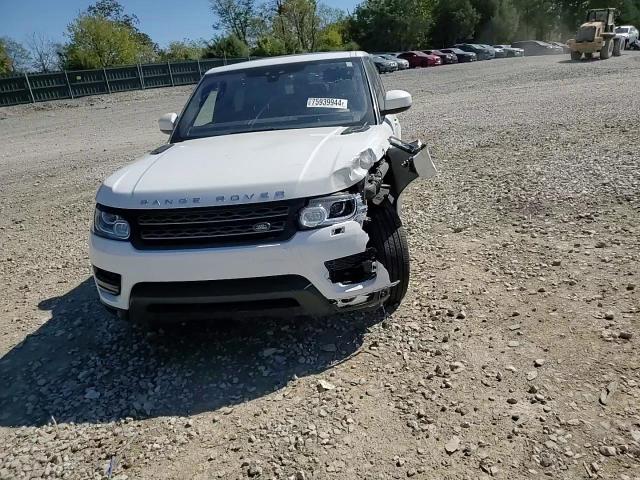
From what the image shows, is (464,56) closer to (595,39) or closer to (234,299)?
(595,39)

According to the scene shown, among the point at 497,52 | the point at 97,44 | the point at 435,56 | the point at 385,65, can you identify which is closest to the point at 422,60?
the point at 435,56

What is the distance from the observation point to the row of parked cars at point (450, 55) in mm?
36425

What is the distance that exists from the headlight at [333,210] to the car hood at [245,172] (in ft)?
0.19

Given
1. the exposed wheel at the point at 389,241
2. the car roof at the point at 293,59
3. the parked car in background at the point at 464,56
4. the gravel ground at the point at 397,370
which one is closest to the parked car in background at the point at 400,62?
the parked car in background at the point at 464,56

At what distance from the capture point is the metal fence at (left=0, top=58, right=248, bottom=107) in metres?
26.3

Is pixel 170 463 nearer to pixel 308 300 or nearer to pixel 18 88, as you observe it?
pixel 308 300

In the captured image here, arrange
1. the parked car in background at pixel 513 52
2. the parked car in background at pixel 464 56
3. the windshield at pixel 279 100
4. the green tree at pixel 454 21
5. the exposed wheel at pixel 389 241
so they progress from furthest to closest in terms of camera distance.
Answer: the green tree at pixel 454 21 < the parked car in background at pixel 513 52 < the parked car in background at pixel 464 56 < the windshield at pixel 279 100 < the exposed wheel at pixel 389 241

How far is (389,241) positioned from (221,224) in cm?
107

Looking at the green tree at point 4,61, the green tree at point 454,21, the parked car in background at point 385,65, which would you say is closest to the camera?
the parked car in background at point 385,65

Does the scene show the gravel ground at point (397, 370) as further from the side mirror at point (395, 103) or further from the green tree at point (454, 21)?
the green tree at point (454, 21)

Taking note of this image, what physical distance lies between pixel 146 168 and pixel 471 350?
240 cm

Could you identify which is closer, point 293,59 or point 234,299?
point 234,299

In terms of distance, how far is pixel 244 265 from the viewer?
2.66 m

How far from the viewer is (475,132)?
9.31m
